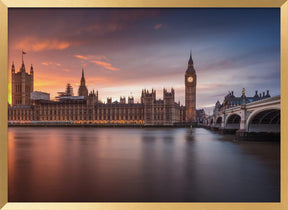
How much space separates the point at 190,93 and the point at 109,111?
38506mm

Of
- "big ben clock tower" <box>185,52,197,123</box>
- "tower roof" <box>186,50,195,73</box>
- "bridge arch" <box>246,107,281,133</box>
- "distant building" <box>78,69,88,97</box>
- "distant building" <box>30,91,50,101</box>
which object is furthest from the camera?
"distant building" <box>78,69,88,97</box>

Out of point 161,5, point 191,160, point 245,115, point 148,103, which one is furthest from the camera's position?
point 148,103

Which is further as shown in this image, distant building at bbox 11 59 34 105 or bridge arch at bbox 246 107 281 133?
distant building at bbox 11 59 34 105

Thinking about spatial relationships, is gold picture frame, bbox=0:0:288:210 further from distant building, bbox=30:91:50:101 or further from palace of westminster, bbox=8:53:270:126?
distant building, bbox=30:91:50:101

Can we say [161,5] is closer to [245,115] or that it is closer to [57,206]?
[57,206]

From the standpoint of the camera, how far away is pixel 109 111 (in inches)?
3359

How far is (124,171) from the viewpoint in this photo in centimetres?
1021

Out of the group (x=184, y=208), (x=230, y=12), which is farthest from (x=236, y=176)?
(x=230, y=12)

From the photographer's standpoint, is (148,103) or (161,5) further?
(148,103)

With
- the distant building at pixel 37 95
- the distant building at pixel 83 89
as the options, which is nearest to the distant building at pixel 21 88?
the distant building at pixel 37 95

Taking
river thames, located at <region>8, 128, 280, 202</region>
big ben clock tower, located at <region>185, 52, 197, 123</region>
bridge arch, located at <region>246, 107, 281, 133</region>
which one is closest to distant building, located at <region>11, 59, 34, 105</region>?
big ben clock tower, located at <region>185, 52, 197, 123</region>

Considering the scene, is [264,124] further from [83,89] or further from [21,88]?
[21,88]

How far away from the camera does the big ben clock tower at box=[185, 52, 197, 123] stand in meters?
93.0

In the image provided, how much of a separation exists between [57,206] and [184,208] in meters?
2.95
